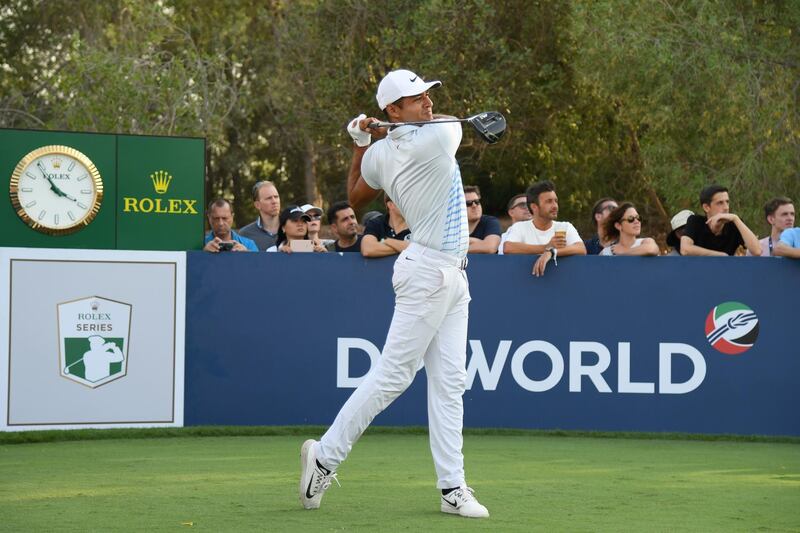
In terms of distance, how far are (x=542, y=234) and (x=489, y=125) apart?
427 centimetres

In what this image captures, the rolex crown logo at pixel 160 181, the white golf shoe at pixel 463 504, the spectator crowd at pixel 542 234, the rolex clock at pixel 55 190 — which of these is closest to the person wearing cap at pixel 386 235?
the spectator crowd at pixel 542 234

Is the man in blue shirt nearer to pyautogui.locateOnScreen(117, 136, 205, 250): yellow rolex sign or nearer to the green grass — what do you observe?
the green grass

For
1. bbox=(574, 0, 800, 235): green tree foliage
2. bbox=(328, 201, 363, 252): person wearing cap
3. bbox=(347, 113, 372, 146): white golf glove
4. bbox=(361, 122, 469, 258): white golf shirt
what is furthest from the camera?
bbox=(574, 0, 800, 235): green tree foliage

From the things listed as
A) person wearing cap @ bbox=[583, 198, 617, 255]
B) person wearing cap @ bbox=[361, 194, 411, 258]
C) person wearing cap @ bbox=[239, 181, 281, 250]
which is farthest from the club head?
person wearing cap @ bbox=[239, 181, 281, 250]

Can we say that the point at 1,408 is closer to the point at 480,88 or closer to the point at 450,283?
the point at 450,283

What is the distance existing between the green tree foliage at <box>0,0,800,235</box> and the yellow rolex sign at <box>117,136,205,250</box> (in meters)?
13.6

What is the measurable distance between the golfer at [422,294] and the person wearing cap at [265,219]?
5.27m

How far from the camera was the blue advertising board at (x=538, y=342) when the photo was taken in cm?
1038

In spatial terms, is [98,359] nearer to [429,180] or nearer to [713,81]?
[429,180]

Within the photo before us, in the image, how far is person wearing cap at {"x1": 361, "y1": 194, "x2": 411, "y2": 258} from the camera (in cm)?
1039

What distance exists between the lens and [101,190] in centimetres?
1038

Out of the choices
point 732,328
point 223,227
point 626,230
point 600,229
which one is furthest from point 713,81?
point 223,227

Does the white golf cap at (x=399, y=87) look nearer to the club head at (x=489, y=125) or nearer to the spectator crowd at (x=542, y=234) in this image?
the club head at (x=489, y=125)

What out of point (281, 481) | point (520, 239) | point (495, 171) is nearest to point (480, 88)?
point (495, 171)
